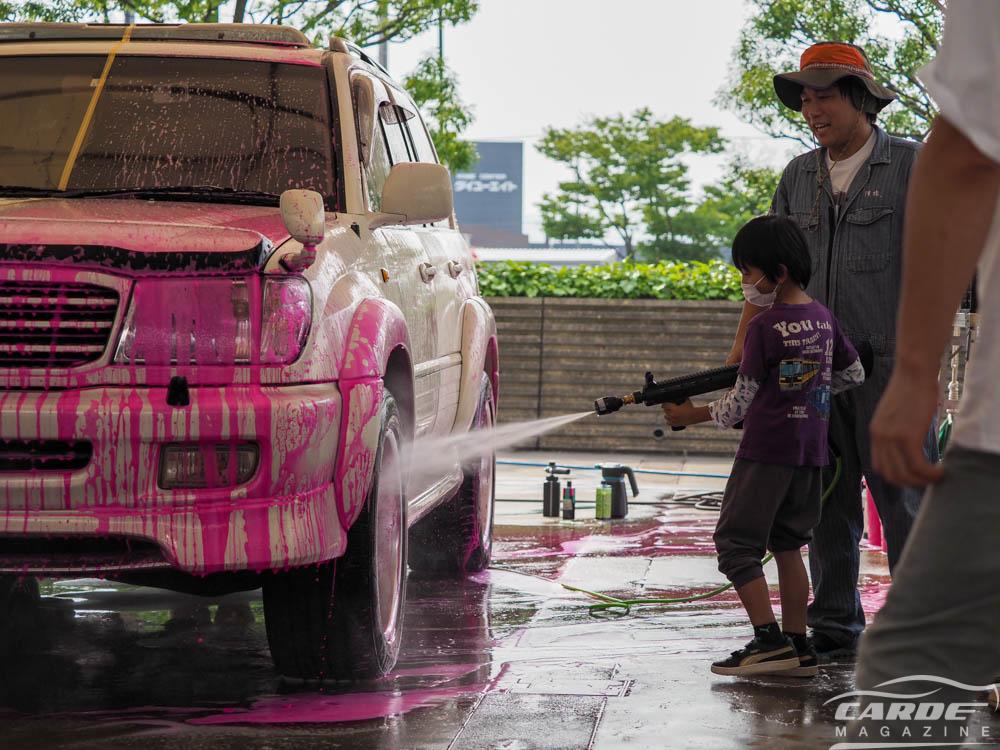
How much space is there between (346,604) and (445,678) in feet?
2.01

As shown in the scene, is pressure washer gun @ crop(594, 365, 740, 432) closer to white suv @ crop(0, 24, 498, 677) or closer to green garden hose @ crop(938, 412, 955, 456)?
white suv @ crop(0, 24, 498, 677)

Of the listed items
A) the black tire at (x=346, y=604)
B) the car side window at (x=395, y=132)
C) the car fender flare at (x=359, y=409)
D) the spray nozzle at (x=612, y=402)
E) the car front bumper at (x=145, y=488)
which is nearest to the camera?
the car front bumper at (x=145, y=488)

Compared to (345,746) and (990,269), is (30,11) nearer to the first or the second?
(345,746)

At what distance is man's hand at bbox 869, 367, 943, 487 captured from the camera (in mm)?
2123

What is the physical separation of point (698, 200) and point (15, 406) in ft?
153

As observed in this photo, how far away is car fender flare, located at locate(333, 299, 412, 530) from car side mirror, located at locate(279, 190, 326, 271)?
14.4 inches

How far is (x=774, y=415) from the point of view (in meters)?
4.87

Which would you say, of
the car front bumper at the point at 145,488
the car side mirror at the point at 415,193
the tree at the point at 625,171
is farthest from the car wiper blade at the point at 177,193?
the tree at the point at 625,171

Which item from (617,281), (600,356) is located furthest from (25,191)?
(617,281)

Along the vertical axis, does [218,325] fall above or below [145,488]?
above

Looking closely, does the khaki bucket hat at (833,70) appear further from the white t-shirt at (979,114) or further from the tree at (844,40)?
the tree at (844,40)

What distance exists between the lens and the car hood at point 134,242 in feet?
13.3

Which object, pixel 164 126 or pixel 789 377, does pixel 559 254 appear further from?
pixel 789 377

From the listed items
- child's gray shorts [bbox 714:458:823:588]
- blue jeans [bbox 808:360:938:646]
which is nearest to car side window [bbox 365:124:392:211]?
child's gray shorts [bbox 714:458:823:588]
